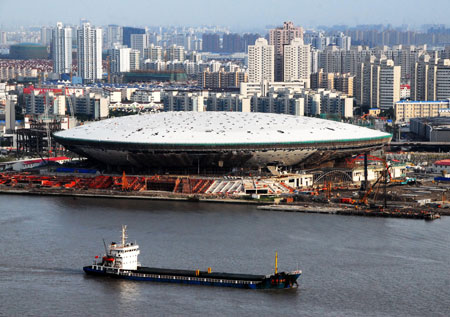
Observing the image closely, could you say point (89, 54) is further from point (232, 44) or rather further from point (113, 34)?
point (113, 34)

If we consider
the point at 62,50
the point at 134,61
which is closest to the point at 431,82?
the point at 134,61

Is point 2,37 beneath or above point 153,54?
above

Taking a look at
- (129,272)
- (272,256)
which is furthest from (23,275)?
(272,256)

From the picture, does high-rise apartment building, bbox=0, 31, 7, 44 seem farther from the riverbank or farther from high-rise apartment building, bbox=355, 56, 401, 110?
the riverbank

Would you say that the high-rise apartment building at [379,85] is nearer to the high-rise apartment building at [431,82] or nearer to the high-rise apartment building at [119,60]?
the high-rise apartment building at [431,82]

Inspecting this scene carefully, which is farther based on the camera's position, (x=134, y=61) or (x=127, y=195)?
(x=134, y=61)
